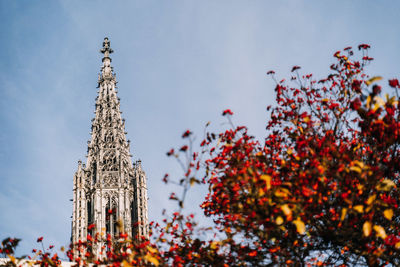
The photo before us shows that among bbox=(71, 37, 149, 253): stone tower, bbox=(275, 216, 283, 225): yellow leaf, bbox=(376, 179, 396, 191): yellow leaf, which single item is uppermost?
bbox=(71, 37, 149, 253): stone tower

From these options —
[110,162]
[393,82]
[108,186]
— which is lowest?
[393,82]

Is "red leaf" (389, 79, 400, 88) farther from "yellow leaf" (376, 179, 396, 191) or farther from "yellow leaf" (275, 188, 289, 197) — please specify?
"yellow leaf" (275, 188, 289, 197)

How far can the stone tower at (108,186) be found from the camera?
36.4 metres

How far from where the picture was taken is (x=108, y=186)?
127 feet

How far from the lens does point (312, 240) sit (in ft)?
34.1

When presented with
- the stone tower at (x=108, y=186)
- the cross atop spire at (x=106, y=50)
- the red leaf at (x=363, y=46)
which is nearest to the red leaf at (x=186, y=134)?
the red leaf at (x=363, y=46)

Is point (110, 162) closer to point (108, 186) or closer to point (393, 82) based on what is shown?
point (108, 186)

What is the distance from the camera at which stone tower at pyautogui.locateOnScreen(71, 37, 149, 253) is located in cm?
3638

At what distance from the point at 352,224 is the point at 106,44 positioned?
4838cm

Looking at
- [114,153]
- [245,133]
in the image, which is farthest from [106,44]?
[245,133]

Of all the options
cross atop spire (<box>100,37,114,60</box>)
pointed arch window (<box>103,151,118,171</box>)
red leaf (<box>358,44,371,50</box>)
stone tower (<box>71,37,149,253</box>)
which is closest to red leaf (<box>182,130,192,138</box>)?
red leaf (<box>358,44,371,50</box>)

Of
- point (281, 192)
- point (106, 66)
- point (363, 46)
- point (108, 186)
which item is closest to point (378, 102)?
point (281, 192)

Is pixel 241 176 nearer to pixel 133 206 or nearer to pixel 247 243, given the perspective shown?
pixel 247 243

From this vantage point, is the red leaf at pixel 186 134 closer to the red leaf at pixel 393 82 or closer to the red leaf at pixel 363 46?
the red leaf at pixel 393 82
